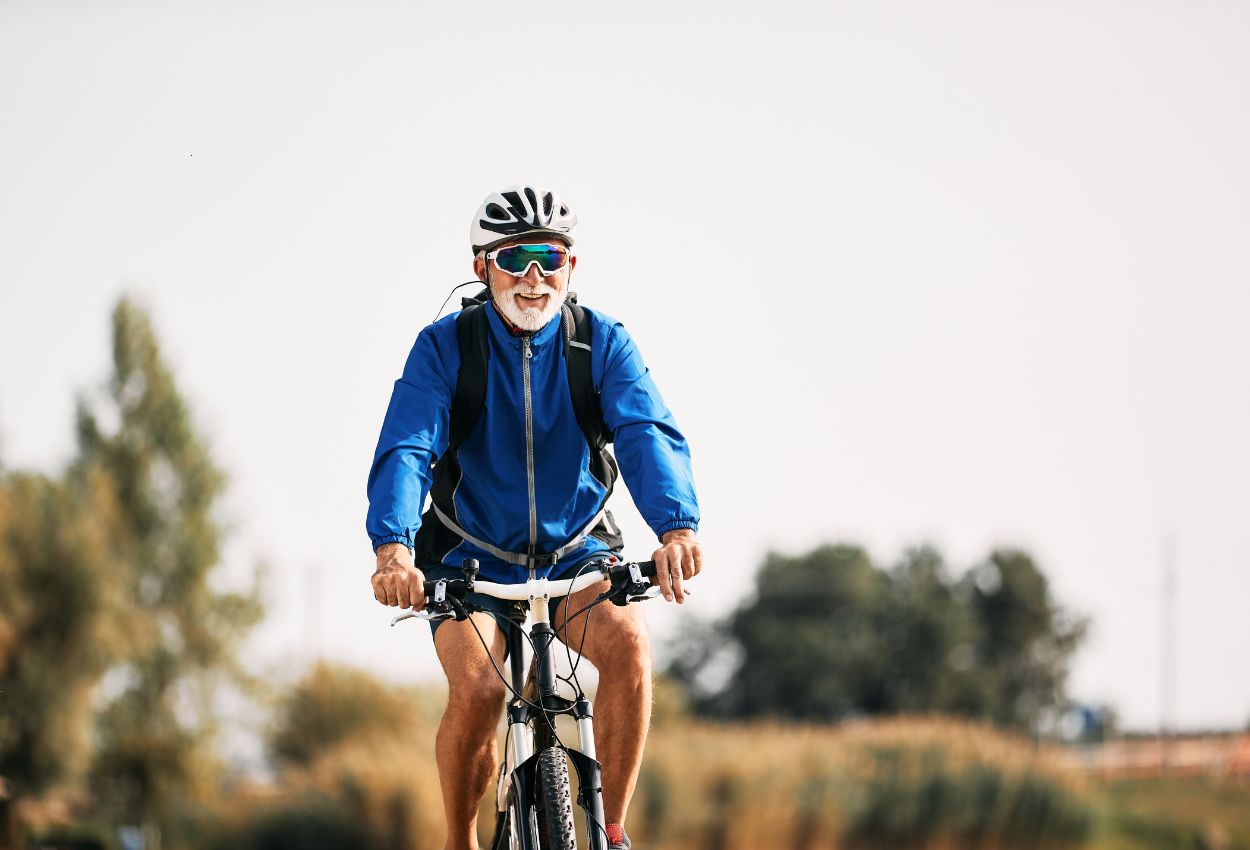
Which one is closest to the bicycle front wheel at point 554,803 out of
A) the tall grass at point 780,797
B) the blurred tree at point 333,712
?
the tall grass at point 780,797

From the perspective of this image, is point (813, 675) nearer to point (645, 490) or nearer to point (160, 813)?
point (160, 813)

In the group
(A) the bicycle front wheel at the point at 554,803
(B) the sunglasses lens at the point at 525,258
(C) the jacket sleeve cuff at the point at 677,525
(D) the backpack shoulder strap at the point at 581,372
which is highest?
(B) the sunglasses lens at the point at 525,258

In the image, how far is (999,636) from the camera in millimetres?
86125

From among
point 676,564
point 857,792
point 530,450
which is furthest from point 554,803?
point 857,792

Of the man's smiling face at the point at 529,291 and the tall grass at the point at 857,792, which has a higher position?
the man's smiling face at the point at 529,291

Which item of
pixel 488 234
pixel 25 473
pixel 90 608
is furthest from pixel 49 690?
pixel 488 234

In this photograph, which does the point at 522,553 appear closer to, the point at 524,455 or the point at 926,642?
the point at 524,455

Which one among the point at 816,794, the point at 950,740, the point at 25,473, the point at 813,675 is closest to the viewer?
the point at 816,794

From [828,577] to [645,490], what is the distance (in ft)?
272

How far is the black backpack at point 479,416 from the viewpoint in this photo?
618 centimetres

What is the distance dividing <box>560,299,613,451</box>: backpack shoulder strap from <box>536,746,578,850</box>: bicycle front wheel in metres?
1.24

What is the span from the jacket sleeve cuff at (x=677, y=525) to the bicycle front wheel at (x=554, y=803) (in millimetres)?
795

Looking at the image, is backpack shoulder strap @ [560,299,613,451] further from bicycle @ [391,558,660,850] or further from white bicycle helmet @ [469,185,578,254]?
bicycle @ [391,558,660,850]

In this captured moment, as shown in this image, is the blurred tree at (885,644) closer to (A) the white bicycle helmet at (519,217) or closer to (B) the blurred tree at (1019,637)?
(B) the blurred tree at (1019,637)
